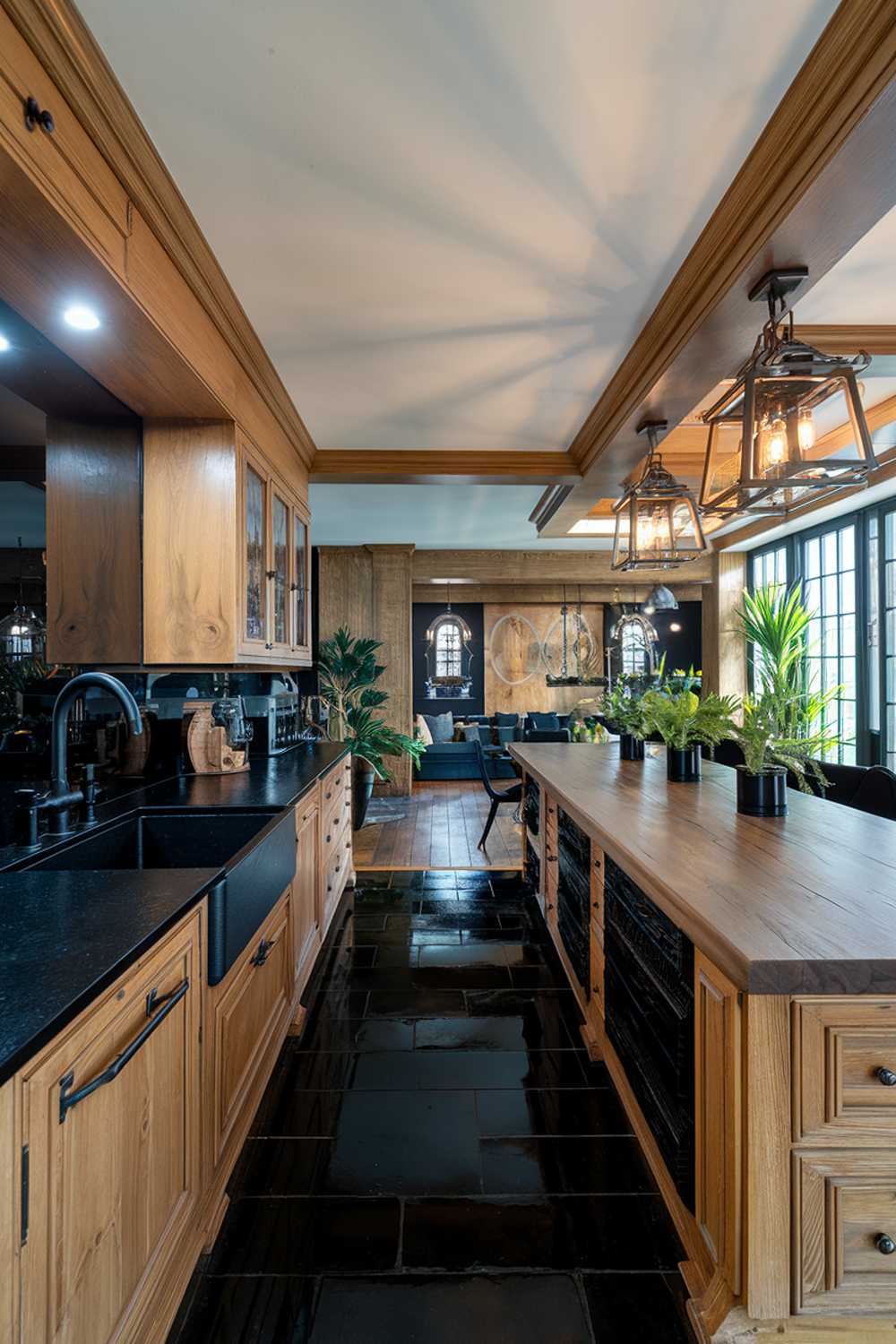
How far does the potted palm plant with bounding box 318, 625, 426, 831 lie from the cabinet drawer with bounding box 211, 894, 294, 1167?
161 inches

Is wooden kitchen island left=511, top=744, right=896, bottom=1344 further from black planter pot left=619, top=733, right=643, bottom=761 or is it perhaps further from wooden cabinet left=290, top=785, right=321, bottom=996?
black planter pot left=619, top=733, right=643, bottom=761

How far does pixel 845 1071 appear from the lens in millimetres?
1191

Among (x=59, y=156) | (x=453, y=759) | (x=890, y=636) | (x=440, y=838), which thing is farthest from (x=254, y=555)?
(x=453, y=759)

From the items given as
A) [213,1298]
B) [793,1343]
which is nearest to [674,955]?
[793,1343]

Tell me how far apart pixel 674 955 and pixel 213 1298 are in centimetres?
125

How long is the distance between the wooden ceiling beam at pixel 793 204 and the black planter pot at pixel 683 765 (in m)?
1.53

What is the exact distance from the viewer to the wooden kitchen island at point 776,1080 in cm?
117

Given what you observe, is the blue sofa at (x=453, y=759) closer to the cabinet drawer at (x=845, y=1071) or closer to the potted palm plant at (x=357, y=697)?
the potted palm plant at (x=357, y=697)

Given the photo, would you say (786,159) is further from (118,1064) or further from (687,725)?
(118,1064)

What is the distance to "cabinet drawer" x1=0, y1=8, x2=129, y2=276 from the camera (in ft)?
4.20

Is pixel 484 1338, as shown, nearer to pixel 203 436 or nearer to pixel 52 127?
pixel 52 127

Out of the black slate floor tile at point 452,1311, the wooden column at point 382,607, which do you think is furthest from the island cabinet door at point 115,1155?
the wooden column at point 382,607

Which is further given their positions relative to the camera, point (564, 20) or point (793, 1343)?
point (564, 20)

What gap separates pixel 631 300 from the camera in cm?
246
